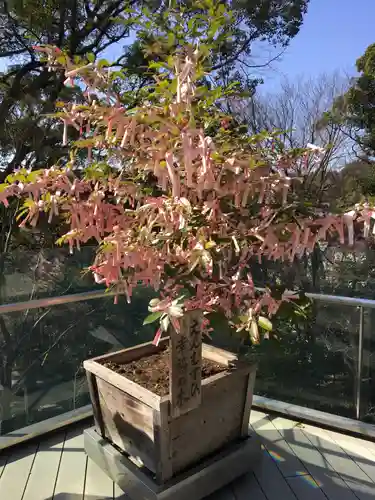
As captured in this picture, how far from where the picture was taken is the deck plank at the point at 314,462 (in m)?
1.75

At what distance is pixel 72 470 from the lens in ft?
6.20

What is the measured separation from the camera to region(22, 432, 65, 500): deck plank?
174 centimetres

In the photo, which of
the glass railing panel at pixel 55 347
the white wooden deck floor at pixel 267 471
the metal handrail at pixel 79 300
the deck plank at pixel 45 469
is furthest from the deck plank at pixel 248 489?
the glass railing panel at pixel 55 347

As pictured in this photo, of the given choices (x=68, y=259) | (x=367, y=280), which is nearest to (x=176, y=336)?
(x=68, y=259)

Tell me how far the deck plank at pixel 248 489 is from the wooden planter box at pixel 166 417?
18 cm

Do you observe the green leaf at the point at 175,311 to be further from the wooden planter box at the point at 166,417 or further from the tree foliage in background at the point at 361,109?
the tree foliage in background at the point at 361,109

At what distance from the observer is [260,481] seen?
5.97 feet

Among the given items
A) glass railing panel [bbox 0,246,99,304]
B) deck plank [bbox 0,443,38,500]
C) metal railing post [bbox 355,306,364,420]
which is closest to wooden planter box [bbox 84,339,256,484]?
deck plank [bbox 0,443,38,500]

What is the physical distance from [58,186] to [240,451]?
129 cm

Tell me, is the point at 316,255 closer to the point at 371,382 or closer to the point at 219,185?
the point at 371,382

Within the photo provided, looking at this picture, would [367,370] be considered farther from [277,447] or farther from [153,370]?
[153,370]

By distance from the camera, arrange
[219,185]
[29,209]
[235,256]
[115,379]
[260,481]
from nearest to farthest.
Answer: [219,185] → [29,209] → [235,256] → [115,379] → [260,481]

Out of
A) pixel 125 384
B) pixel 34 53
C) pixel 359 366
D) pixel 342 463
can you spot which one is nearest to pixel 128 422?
pixel 125 384

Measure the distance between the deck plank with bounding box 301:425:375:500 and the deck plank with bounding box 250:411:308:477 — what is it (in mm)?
148
